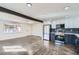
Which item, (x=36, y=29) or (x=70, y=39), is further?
(x=36, y=29)

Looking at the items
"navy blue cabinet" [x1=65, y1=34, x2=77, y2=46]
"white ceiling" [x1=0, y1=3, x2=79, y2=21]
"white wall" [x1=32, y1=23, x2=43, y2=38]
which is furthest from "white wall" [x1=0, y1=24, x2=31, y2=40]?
"navy blue cabinet" [x1=65, y1=34, x2=77, y2=46]

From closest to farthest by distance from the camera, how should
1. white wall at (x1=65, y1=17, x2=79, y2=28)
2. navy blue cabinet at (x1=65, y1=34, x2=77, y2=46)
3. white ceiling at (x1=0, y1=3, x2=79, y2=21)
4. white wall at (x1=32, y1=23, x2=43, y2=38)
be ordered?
white ceiling at (x1=0, y1=3, x2=79, y2=21) → white wall at (x1=65, y1=17, x2=79, y2=28) → navy blue cabinet at (x1=65, y1=34, x2=77, y2=46) → white wall at (x1=32, y1=23, x2=43, y2=38)

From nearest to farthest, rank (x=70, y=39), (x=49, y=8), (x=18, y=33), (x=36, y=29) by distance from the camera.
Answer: (x=49, y=8), (x=70, y=39), (x=18, y=33), (x=36, y=29)

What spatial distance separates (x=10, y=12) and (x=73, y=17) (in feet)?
9.13

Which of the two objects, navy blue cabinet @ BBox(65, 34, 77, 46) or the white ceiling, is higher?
the white ceiling

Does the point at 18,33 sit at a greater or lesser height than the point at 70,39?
greater

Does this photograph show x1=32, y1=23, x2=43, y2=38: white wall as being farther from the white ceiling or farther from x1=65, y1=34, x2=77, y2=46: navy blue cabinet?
x1=65, y1=34, x2=77, y2=46: navy blue cabinet

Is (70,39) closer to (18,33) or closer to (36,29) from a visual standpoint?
(18,33)

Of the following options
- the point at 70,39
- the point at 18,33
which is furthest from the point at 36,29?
the point at 70,39

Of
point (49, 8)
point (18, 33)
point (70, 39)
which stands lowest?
point (70, 39)

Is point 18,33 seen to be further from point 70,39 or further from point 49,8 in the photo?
point 70,39

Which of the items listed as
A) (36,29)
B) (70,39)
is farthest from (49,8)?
(36,29)

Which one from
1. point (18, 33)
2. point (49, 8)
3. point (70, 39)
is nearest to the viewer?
point (49, 8)

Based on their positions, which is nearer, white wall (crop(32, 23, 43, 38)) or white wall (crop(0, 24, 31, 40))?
white wall (crop(0, 24, 31, 40))
